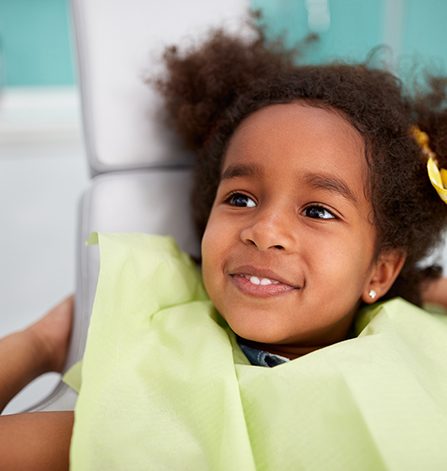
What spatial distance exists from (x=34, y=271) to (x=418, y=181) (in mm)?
1257

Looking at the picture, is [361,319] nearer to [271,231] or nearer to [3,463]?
[271,231]

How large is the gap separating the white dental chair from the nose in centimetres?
27

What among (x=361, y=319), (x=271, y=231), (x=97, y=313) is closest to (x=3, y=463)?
(x=97, y=313)

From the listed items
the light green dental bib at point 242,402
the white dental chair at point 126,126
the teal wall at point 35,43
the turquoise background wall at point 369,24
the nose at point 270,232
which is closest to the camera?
the light green dental bib at point 242,402

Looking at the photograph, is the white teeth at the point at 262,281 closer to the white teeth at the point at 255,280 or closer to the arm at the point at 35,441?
the white teeth at the point at 255,280

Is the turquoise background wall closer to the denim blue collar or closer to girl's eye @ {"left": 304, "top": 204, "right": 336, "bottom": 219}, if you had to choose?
girl's eye @ {"left": 304, "top": 204, "right": 336, "bottom": 219}

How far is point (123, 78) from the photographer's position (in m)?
1.01

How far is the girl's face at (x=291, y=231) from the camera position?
2.42 ft

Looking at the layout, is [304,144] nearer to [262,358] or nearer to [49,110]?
[262,358]

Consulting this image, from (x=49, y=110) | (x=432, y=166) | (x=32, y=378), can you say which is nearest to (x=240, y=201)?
(x=432, y=166)

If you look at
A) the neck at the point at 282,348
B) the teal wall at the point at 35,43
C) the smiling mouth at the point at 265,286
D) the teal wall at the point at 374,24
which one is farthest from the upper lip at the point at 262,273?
the teal wall at the point at 35,43

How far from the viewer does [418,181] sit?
861mm

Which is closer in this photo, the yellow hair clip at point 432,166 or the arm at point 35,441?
the arm at point 35,441

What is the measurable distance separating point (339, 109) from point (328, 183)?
0.12 metres
